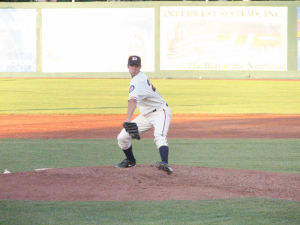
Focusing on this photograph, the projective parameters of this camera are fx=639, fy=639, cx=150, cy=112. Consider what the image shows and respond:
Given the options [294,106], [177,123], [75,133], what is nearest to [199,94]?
[294,106]

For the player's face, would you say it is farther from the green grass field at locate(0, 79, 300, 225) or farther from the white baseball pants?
the green grass field at locate(0, 79, 300, 225)

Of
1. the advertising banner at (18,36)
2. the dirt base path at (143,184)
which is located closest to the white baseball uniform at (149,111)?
the dirt base path at (143,184)

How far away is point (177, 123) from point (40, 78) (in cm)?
2336

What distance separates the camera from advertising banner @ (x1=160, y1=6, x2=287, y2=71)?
1545 inches

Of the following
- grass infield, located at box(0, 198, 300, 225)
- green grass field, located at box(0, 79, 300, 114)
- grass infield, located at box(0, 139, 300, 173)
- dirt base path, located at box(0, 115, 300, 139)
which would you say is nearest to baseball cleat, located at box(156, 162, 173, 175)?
grass infield, located at box(0, 198, 300, 225)

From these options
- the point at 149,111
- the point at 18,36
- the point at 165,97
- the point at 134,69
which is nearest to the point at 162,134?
the point at 149,111

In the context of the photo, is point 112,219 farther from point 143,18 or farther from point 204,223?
point 143,18

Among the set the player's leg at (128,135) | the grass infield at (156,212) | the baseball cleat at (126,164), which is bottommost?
the grass infield at (156,212)

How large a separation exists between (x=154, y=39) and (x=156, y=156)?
29.1 metres

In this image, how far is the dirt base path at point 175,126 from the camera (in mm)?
14773

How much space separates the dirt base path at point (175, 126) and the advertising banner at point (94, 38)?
20609mm

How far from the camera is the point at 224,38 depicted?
39594 millimetres

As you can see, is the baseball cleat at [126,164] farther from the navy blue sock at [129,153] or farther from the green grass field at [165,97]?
the green grass field at [165,97]

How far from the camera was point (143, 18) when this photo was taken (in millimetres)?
39875
